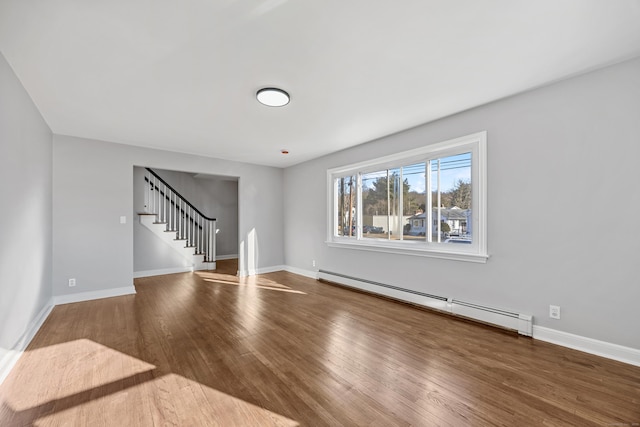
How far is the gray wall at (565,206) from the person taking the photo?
7.37 ft

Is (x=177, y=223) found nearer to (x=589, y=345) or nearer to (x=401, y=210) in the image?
(x=401, y=210)

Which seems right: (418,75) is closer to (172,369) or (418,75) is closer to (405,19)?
(405,19)

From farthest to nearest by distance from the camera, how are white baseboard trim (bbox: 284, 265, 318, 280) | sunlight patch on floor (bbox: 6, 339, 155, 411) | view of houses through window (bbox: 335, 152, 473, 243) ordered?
white baseboard trim (bbox: 284, 265, 318, 280) < view of houses through window (bbox: 335, 152, 473, 243) < sunlight patch on floor (bbox: 6, 339, 155, 411)

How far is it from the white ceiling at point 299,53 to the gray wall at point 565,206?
0.24 metres

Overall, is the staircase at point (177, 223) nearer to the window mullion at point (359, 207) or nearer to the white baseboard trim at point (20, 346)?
the white baseboard trim at point (20, 346)

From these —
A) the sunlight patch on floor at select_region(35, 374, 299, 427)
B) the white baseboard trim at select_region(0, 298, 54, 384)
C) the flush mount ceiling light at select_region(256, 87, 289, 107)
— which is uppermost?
the flush mount ceiling light at select_region(256, 87, 289, 107)

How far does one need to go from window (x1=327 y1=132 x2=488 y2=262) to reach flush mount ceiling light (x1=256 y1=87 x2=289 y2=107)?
202cm

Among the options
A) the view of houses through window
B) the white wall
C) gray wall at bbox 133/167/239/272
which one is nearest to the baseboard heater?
the view of houses through window

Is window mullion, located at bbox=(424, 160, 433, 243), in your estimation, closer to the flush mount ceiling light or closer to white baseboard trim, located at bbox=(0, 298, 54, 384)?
the flush mount ceiling light

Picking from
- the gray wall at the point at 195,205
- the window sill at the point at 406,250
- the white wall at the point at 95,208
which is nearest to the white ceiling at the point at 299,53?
the white wall at the point at 95,208

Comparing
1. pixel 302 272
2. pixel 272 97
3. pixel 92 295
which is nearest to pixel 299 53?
pixel 272 97

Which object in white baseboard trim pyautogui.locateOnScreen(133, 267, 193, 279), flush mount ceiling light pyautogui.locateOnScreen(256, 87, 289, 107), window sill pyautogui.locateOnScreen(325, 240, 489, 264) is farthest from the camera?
white baseboard trim pyautogui.locateOnScreen(133, 267, 193, 279)

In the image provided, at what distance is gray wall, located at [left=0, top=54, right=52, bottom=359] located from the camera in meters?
2.10

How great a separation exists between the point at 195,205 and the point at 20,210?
537 centimetres
